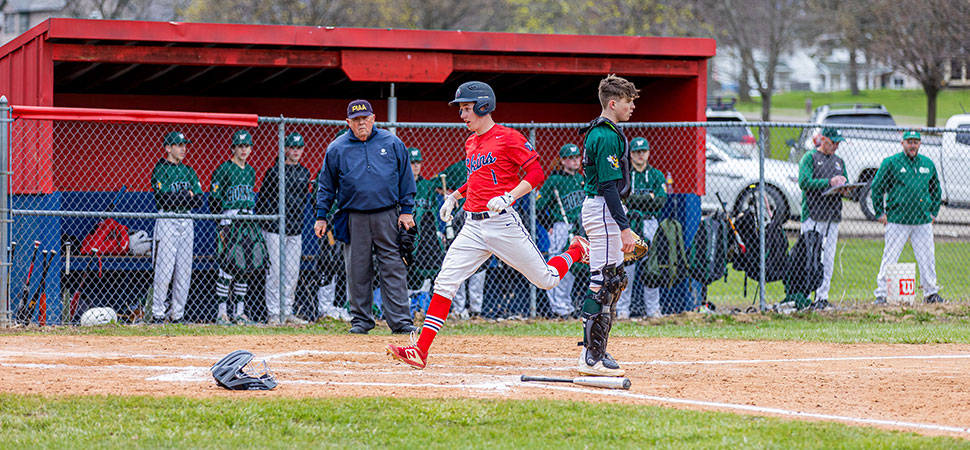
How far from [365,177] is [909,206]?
633cm

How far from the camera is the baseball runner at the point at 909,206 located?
12102 mm

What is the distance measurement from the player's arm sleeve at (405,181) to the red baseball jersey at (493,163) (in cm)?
211

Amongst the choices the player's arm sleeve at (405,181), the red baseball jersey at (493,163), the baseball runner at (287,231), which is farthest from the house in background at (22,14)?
the red baseball jersey at (493,163)

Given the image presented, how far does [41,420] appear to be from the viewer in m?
5.56

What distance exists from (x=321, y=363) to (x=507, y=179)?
177 cm

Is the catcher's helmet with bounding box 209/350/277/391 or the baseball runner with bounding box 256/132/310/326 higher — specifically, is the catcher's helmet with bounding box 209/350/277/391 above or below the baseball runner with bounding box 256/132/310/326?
below

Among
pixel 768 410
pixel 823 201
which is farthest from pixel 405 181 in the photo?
pixel 823 201

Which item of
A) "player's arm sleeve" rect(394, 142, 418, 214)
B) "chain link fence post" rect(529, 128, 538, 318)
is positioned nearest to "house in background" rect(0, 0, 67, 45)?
"chain link fence post" rect(529, 128, 538, 318)

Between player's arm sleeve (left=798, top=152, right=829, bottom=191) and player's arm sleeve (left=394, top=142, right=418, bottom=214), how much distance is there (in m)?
4.60

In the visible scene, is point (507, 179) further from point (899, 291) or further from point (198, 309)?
point (899, 291)

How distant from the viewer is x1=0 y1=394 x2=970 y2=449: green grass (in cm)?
519

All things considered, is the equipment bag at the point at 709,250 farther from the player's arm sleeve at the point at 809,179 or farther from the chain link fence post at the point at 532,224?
the chain link fence post at the point at 532,224

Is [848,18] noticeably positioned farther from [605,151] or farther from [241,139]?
[605,151]

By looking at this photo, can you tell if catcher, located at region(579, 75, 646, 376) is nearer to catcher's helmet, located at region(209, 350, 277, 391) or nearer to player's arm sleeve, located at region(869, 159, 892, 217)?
catcher's helmet, located at region(209, 350, 277, 391)
